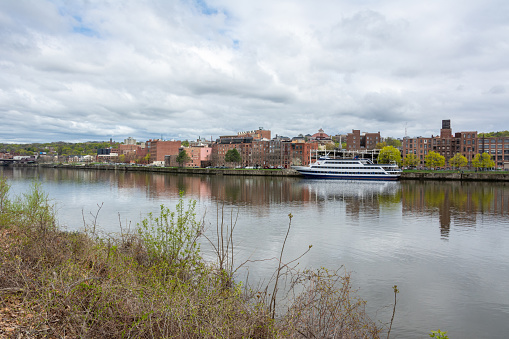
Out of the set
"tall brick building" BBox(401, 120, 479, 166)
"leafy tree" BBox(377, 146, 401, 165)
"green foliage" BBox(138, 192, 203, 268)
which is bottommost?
"green foliage" BBox(138, 192, 203, 268)

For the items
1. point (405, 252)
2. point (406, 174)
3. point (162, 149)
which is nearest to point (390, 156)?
point (406, 174)

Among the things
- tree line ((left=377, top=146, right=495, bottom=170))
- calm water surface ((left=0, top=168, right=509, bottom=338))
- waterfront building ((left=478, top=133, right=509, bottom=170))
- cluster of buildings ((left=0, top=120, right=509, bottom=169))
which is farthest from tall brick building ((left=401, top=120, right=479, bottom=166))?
calm water surface ((left=0, top=168, right=509, bottom=338))

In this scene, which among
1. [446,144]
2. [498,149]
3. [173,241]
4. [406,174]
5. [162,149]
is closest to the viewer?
[173,241]

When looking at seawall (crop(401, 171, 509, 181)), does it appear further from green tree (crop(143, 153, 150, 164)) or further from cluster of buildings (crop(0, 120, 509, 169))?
green tree (crop(143, 153, 150, 164))

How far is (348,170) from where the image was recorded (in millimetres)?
92438

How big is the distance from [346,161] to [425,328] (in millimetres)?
85710

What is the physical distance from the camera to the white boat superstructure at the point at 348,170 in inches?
3531

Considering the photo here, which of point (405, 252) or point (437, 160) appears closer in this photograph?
point (405, 252)

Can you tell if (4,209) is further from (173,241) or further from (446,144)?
(446,144)

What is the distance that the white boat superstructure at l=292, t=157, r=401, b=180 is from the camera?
294 feet

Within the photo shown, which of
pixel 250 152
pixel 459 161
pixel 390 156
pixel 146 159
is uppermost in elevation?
pixel 250 152

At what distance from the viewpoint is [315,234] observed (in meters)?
22.4

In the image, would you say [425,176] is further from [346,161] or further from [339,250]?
[339,250]

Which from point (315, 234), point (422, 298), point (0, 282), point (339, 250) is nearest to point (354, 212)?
point (315, 234)
